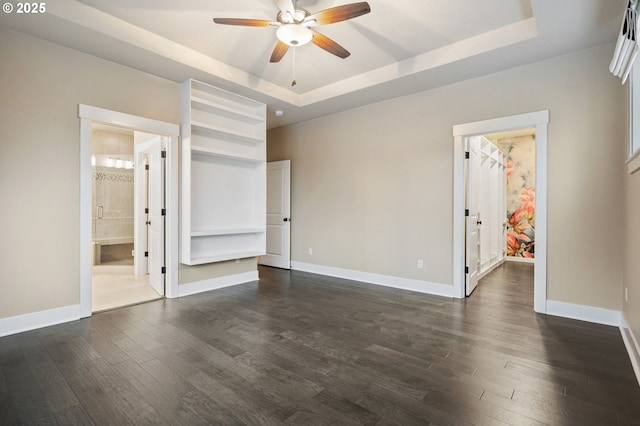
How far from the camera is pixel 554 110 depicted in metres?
3.46

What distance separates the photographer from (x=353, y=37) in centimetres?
339

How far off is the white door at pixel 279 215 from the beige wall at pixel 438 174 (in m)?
0.14

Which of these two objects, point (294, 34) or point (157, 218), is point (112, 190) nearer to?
point (157, 218)

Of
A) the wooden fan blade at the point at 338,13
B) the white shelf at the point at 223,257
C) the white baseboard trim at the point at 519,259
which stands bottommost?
the white baseboard trim at the point at 519,259

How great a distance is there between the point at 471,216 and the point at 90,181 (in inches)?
188

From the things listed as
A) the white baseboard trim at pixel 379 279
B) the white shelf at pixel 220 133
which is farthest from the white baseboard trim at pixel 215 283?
the white shelf at pixel 220 133

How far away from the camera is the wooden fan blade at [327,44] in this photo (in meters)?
2.82

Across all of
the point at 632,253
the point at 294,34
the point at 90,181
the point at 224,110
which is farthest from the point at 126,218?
the point at 632,253

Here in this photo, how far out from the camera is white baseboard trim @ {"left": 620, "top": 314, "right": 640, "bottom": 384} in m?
2.23

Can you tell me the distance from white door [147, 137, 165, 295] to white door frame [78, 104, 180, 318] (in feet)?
0.57

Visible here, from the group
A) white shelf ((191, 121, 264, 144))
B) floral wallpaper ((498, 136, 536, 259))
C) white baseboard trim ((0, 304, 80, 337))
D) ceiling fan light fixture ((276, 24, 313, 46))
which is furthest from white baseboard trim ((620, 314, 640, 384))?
white baseboard trim ((0, 304, 80, 337))

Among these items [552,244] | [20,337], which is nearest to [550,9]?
[552,244]

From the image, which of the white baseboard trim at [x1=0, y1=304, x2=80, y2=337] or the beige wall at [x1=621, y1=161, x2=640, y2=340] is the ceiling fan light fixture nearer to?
the beige wall at [x1=621, y1=161, x2=640, y2=340]

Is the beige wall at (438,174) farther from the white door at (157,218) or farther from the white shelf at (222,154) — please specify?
the white door at (157,218)
